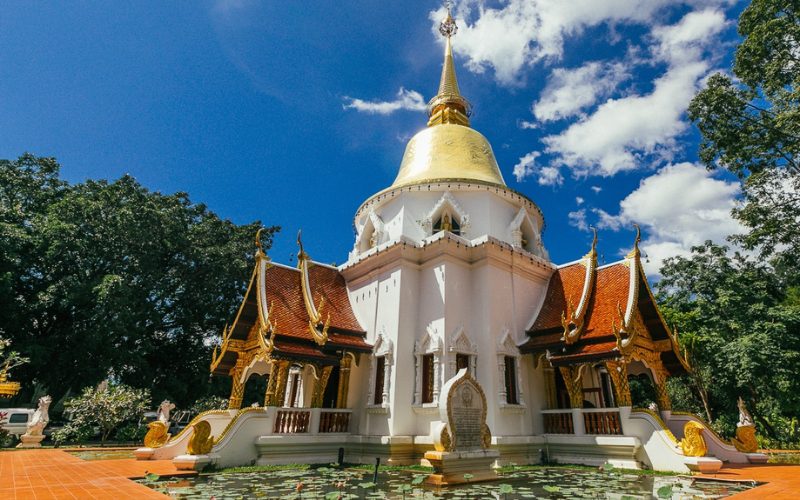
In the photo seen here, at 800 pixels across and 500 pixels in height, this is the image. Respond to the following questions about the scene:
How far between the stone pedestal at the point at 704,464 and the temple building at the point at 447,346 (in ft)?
0.47

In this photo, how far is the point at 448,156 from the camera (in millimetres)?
14727

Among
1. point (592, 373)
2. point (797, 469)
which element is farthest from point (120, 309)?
point (797, 469)

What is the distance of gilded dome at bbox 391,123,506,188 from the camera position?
14023 mm

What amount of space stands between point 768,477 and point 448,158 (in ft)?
36.3

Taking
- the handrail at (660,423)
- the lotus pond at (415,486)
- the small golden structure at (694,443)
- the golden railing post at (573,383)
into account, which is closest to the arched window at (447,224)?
the golden railing post at (573,383)

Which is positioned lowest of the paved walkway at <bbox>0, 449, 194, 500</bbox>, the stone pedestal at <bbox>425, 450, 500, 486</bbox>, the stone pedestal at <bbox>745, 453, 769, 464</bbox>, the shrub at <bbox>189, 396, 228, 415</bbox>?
the paved walkway at <bbox>0, 449, 194, 500</bbox>

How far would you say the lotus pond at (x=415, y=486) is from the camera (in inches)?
230

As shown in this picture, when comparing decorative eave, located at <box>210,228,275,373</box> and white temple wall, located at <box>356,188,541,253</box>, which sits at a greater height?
white temple wall, located at <box>356,188,541,253</box>

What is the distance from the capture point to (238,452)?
8.95 m

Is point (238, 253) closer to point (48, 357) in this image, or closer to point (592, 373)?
point (48, 357)

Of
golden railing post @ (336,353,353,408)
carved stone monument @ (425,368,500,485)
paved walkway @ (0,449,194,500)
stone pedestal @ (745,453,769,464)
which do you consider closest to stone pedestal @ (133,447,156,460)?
paved walkway @ (0,449,194,500)

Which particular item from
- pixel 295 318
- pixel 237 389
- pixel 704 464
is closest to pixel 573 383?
pixel 704 464

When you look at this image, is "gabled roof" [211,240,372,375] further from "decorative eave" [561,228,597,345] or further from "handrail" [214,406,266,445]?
"decorative eave" [561,228,597,345]

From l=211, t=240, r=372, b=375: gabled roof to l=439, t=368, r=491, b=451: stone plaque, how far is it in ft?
12.6
